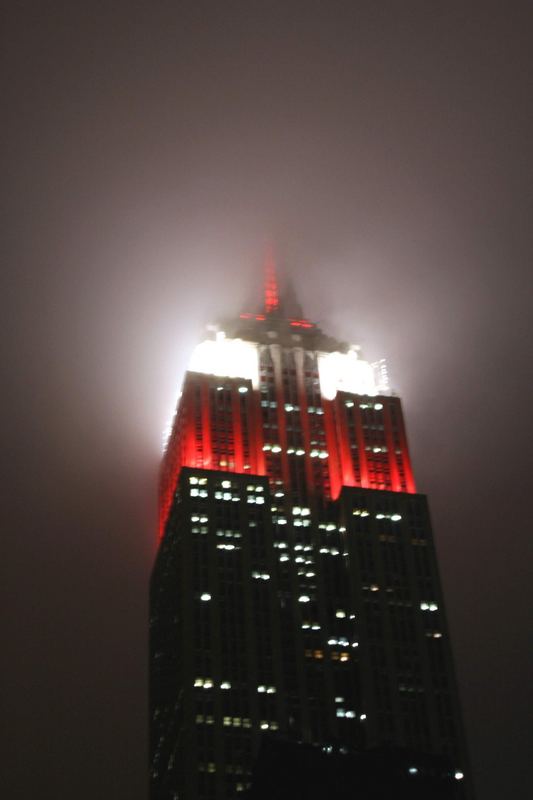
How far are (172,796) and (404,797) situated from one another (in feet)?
182

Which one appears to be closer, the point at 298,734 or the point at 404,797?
the point at 404,797

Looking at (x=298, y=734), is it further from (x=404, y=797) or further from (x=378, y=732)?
(x=404, y=797)

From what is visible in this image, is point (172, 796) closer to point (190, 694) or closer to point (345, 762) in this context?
point (190, 694)

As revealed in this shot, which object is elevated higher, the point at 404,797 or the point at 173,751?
the point at 173,751

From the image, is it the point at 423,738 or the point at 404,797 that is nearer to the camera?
the point at 404,797

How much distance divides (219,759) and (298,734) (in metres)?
13.4

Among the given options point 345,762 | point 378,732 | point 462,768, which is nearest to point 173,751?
point 378,732

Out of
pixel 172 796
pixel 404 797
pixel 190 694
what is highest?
pixel 190 694

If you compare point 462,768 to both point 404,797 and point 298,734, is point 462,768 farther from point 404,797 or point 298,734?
point 404,797

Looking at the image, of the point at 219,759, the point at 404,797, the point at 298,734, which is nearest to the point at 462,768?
the point at 298,734

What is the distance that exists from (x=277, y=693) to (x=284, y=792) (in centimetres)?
5125

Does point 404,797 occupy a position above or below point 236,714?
below

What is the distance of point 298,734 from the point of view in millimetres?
195250

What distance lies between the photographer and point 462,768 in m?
196
